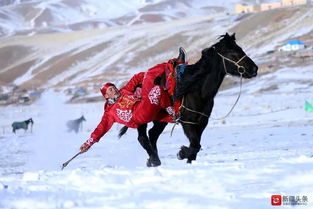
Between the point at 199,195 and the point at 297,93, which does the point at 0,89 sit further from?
the point at 199,195

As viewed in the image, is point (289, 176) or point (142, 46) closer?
point (289, 176)

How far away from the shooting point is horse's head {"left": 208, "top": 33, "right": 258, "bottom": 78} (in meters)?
8.38

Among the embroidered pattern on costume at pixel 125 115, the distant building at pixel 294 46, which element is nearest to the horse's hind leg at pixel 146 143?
the embroidered pattern on costume at pixel 125 115

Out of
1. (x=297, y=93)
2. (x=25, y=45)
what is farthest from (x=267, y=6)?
(x=297, y=93)

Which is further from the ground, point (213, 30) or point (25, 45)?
point (213, 30)

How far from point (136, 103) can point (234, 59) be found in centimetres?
163

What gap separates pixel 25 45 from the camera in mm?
149250

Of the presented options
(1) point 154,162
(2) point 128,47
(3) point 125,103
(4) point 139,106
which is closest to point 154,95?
(4) point 139,106

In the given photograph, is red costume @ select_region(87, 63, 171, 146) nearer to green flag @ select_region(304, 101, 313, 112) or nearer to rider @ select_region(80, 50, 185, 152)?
rider @ select_region(80, 50, 185, 152)

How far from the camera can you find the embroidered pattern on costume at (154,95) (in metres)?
8.62

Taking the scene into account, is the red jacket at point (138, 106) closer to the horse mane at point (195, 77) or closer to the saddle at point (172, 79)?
the saddle at point (172, 79)

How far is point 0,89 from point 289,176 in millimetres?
86809

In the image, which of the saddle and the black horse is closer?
the black horse

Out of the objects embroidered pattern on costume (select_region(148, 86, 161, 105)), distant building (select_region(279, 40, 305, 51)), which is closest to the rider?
embroidered pattern on costume (select_region(148, 86, 161, 105))
